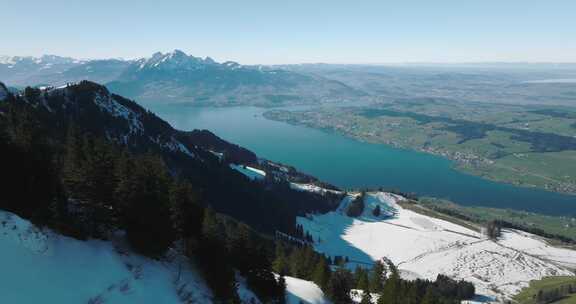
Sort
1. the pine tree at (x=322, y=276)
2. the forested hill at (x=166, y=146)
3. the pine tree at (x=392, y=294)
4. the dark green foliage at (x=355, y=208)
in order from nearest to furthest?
the pine tree at (x=392, y=294), the pine tree at (x=322, y=276), the forested hill at (x=166, y=146), the dark green foliage at (x=355, y=208)

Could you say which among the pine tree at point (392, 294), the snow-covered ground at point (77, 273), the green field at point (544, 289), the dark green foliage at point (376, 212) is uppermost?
the snow-covered ground at point (77, 273)

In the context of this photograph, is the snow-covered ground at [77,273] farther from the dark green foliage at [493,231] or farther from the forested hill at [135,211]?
the dark green foliage at [493,231]

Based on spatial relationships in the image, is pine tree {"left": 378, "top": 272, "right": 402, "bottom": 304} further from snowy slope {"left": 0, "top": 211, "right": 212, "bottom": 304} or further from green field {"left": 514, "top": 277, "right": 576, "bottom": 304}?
green field {"left": 514, "top": 277, "right": 576, "bottom": 304}

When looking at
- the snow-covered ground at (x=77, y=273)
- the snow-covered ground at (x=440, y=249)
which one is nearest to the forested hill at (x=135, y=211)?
the snow-covered ground at (x=77, y=273)

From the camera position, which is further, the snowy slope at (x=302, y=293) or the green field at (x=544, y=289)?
the green field at (x=544, y=289)

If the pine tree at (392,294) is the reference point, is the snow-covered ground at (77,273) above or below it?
above

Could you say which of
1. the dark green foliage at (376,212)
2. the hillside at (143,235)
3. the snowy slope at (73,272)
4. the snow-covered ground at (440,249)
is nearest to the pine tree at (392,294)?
the hillside at (143,235)

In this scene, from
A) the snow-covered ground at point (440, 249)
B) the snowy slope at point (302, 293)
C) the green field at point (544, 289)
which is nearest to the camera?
the snowy slope at point (302, 293)

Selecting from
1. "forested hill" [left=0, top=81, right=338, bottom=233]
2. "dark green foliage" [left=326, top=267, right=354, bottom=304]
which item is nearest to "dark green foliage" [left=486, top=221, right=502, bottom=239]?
"forested hill" [left=0, top=81, right=338, bottom=233]

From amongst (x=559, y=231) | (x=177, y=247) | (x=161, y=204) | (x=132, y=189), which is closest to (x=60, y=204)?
(x=132, y=189)
